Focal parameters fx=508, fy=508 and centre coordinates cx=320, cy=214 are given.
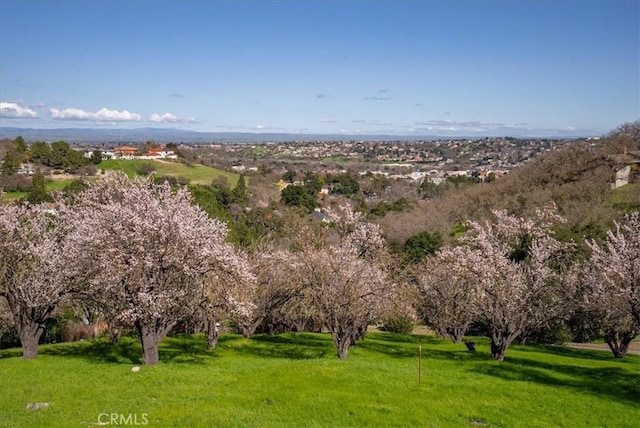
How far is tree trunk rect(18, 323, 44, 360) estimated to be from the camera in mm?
19344

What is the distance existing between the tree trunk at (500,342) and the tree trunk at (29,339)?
1853 cm

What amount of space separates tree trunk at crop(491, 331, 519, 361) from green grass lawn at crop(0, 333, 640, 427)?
71 cm

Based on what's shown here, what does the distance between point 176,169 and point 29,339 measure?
107394mm

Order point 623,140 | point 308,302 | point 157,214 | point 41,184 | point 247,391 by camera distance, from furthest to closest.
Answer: point 623,140 → point 41,184 → point 308,302 → point 157,214 → point 247,391

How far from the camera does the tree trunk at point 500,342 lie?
2178 cm

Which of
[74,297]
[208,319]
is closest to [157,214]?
[74,297]

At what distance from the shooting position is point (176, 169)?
12300 cm

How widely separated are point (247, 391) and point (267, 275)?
44.3 feet

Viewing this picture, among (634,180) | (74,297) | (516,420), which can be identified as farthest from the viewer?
(634,180)

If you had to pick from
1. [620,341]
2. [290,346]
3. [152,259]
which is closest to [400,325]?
[620,341]

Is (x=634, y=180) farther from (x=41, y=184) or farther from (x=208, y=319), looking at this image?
(x=41, y=184)

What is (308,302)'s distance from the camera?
27984 millimetres

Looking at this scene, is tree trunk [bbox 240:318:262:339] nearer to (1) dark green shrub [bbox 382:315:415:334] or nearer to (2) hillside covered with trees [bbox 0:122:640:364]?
(2) hillside covered with trees [bbox 0:122:640:364]
